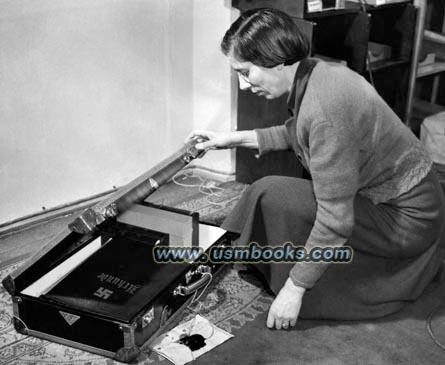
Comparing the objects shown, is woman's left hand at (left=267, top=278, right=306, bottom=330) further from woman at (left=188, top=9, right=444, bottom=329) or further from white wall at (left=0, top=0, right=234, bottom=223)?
white wall at (left=0, top=0, right=234, bottom=223)

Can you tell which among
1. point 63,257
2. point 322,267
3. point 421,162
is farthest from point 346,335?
point 63,257

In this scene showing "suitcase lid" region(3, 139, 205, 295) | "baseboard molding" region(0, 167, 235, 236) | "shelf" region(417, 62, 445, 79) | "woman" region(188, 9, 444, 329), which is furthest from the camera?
"shelf" region(417, 62, 445, 79)

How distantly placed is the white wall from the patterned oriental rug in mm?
698

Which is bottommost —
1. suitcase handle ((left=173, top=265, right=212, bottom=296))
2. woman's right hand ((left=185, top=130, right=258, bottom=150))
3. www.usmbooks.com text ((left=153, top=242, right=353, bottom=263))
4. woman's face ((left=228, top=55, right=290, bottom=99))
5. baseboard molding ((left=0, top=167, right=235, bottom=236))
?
baseboard molding ((left=0, top=167, right=235, bottom=236))

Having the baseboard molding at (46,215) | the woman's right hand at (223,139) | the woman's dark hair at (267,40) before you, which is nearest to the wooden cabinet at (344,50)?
the woman's right hand at (223,139)

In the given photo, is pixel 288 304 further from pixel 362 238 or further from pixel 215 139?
pixel 215 139

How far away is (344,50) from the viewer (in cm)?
290

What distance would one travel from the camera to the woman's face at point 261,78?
176cm

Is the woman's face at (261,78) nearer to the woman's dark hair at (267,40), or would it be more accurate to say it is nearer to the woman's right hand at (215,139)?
the woman's dark hair at (267,40)

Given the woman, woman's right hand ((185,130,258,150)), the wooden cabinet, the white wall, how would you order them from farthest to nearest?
1. the wooden cabinet
2. the white wall
3. woman's right hand ((185,130,258,150))
4. the woman

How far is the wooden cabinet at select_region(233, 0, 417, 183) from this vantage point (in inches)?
109

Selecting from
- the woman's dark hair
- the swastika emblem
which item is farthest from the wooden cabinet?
the swastika emblem

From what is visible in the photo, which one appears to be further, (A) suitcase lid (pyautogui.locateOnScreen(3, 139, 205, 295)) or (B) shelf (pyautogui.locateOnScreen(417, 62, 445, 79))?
(B) shelf (pyautogui.locateOnScreen(417, 62, 445, 79))

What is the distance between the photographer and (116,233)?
82.6 inches
